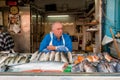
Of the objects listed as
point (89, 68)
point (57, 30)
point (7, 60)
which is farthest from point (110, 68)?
point (57, 30)

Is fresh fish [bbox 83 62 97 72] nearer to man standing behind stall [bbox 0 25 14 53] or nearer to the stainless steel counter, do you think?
the stainless steel counter

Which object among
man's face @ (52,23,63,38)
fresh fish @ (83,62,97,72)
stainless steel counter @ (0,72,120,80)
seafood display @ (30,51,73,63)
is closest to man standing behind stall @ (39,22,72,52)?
man's face @ (52,23,63,38)

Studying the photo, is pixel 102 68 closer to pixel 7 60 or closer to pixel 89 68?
pixel 89 68

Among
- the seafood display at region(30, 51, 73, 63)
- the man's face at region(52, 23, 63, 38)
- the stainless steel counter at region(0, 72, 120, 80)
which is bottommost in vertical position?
A: the stainless steel counter at region(0, 72, 120, 80)

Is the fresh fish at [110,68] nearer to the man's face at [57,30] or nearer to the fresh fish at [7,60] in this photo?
the fresh fish at [7,60]

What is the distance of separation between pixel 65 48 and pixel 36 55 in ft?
2.46

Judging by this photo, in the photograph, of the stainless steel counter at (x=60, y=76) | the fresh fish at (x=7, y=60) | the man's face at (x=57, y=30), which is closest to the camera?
the stainless steel counter at (x=60, y=76)

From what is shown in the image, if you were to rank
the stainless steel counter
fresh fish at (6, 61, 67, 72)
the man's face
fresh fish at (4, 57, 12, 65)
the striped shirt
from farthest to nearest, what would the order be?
the striped shirt
the man's face
fresh fish at (4, 57, 12, 65)
fresh fish at (6, 61, 67, 72)
the stainless steel counter

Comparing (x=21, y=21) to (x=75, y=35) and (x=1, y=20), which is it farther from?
(x=75, y=35)

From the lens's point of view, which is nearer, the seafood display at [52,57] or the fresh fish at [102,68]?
the fresh fish at [102,68]

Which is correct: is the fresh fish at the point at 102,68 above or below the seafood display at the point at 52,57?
below

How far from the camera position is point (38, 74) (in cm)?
228

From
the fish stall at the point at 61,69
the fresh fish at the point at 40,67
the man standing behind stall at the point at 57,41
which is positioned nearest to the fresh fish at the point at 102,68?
the fish stall at the point at 61,69

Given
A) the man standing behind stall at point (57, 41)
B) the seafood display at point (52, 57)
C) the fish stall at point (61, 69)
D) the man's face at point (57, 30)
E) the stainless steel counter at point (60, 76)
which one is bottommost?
the stainless steel counter at point (60, 76)
